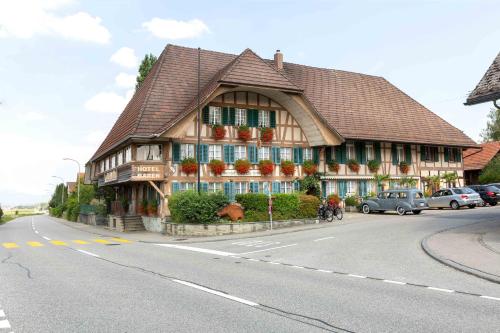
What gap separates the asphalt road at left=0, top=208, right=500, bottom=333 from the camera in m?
5.93

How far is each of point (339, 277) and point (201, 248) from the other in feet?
26.8

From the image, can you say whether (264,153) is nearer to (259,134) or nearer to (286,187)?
(259,134)

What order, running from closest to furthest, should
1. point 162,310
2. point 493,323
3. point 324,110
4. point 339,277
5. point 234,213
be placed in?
point 493,323 → point 162,310 → point 339,277 → point 234,213 → point 324,110

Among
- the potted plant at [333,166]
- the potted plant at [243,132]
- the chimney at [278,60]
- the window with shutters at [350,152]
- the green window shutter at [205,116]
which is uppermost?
the chimney at [278,60]

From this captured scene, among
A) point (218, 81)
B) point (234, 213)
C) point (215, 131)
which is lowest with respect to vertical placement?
point (234, 213)

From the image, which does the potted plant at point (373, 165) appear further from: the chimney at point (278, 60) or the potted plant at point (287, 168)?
the chimney at point (278, 60)

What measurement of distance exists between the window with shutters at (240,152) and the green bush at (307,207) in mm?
5198

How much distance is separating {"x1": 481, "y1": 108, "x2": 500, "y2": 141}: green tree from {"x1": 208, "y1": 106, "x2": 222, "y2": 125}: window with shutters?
55.5 m

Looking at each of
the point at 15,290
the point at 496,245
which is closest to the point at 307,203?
the point at 496,245

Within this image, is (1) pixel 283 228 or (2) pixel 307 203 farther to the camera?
(2) pixel 307 203

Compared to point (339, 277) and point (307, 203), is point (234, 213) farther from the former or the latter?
point (339, 277)

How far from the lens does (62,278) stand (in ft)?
32.7

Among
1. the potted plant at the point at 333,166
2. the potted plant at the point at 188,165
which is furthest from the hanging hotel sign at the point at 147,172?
the potted plant at the point at 333,166

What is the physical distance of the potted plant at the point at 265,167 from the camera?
29203mm
